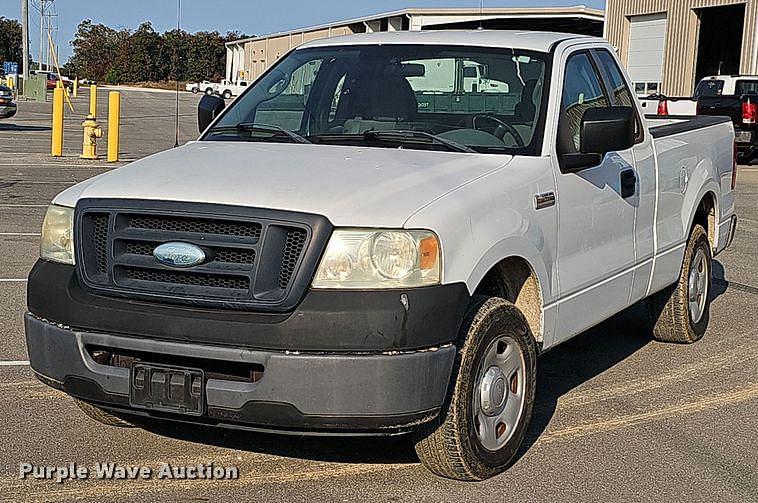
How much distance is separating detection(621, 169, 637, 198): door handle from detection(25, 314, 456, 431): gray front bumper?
6.75 ft

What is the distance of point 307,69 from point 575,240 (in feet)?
5.92

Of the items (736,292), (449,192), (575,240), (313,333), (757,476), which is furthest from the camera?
(736,292)

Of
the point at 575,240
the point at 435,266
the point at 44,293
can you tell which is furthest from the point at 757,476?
the point at 44,293

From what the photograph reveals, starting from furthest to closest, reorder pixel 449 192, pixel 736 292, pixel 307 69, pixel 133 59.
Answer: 1. pixel 133 59
2. pixel 736 292
3. pixel 307 69
4. pixel 449 192

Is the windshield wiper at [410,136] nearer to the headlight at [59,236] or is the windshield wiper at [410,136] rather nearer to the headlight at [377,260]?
the headlight at [377,260]

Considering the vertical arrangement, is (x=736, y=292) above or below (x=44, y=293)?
below

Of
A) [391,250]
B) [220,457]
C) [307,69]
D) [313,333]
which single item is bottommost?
[220,457]

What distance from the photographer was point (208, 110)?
6.13m

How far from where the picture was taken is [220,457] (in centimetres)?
485

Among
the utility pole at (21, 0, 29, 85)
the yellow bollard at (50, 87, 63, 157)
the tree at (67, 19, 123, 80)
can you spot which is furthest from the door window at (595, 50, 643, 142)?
the tree at (67, 19, 123, 80)

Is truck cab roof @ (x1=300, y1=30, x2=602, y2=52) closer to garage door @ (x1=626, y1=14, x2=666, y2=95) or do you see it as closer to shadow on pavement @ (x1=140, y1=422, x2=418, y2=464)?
shadow on pavement @ (x1=140, y1=422, x2=418, y2=464)

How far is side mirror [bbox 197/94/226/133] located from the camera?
6117 millimetres

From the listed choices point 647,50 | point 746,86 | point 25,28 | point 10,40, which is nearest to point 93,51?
point 10,40

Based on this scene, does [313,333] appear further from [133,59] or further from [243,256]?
[133,59]
